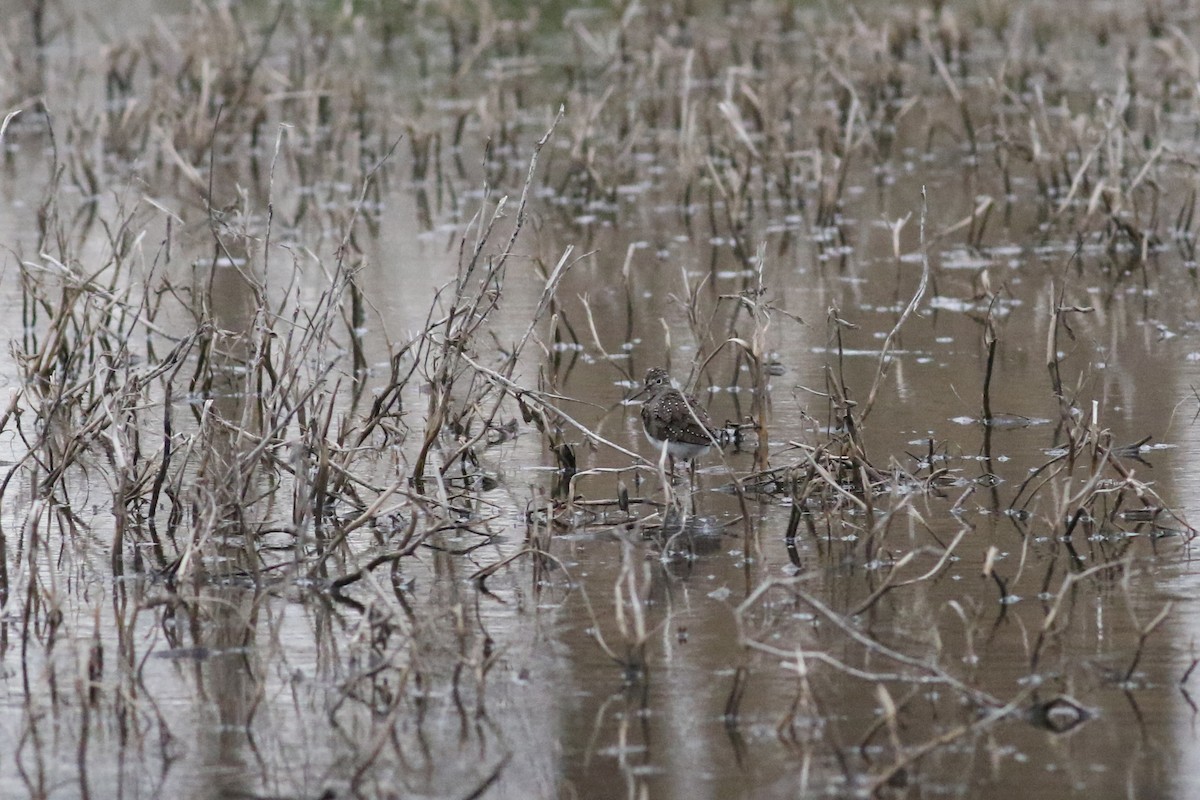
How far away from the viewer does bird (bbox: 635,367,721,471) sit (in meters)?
5.84

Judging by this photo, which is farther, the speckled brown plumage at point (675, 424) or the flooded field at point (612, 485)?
the speckled brown plumage at point (675, 424)

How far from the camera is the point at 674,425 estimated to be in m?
5.87

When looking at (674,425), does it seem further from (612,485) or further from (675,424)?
(612,485)

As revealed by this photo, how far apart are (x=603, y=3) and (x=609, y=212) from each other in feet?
26.7

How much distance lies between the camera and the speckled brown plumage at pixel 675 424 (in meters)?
5.84

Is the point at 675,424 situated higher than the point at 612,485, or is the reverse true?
the point at 675,424

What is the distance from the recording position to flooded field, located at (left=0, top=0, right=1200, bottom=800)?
4.06 m

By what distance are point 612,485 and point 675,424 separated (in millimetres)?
327

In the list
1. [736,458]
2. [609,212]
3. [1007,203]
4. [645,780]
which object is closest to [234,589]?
[645,780]

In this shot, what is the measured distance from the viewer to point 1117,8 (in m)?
16.5

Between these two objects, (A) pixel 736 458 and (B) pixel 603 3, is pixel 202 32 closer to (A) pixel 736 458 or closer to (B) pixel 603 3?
(B) pixel 603 3

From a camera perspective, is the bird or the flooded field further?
the bird

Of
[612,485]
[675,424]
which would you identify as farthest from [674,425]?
[612,485]

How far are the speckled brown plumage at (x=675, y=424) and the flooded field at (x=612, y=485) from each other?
38 millimetres
